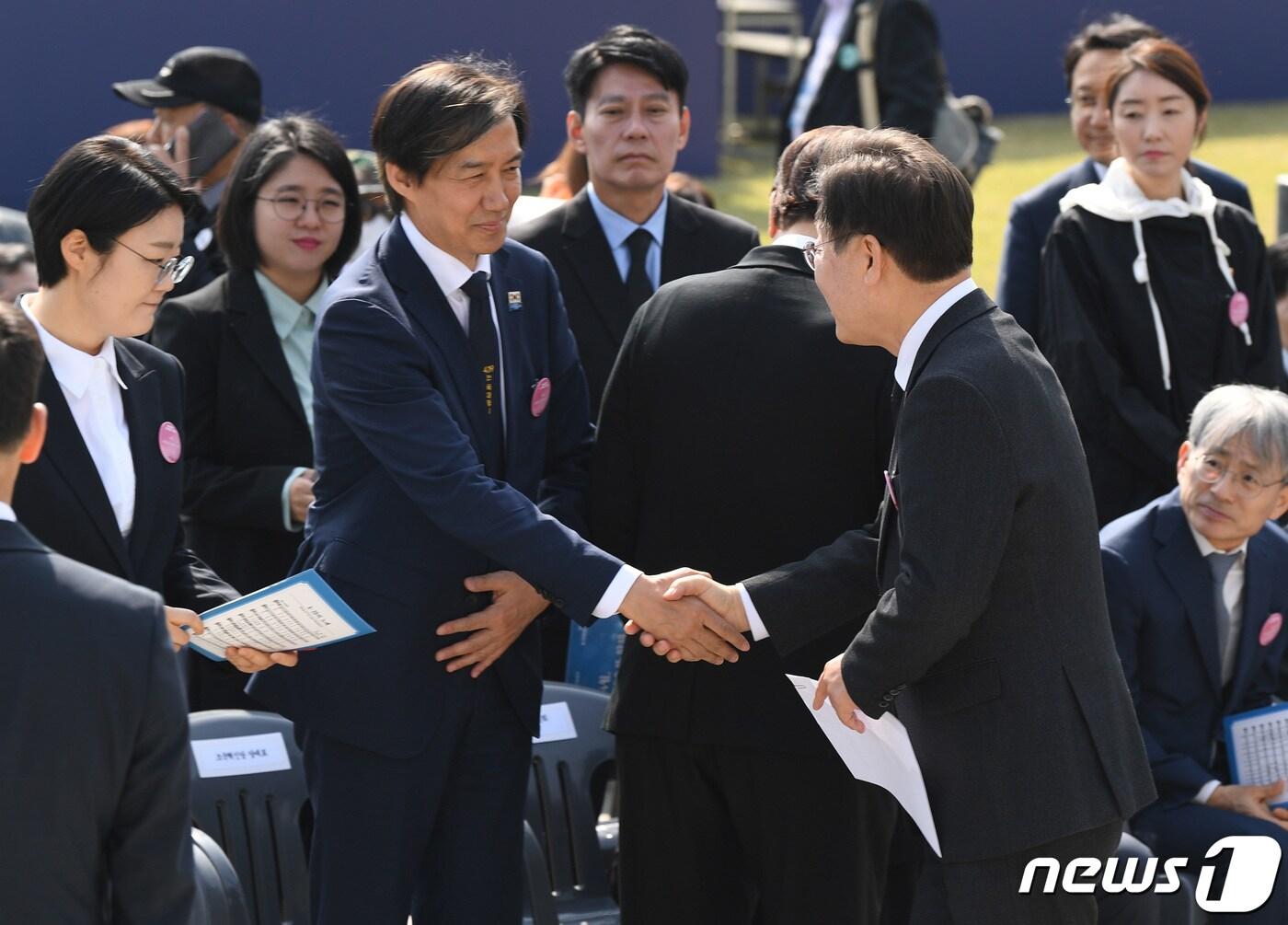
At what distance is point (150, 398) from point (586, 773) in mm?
1395

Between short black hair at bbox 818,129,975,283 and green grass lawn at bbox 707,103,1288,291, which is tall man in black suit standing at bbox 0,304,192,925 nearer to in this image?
short black hair at bbox 818,129,975,283

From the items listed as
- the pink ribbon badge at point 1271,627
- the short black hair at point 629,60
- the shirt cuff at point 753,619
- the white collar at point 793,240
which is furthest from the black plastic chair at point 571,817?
the short black hair at point 629,60

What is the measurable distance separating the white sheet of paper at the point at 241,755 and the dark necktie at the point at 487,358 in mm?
897

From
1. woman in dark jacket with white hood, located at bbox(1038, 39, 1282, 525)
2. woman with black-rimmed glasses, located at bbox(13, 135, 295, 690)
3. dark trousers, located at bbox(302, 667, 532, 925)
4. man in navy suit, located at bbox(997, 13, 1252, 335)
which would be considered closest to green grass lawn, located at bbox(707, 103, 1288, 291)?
man in navy suit, located at bbox(997, 13, 1252, 335)

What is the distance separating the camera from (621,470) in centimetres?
326

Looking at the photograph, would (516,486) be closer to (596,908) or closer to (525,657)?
(525,657)

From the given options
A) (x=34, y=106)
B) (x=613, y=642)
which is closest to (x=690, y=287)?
(x=613, y=642)

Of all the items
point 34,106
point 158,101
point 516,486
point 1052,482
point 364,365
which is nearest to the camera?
point 1052,482

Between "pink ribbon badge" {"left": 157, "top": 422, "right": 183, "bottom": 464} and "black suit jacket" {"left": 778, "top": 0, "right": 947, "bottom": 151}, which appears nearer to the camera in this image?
"pink ribbon badge" {"left": 157, "top": 422, "right": 183, "bottom": 464}

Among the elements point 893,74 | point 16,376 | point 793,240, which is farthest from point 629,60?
point 893,74

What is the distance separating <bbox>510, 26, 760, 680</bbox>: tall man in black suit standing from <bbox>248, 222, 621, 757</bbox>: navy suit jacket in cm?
120

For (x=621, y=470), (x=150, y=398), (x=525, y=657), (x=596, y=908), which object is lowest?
(x=596, y=908)

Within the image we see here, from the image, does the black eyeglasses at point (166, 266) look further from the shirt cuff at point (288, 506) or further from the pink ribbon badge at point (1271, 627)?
the pink ribbon badge at point (1271, 627)

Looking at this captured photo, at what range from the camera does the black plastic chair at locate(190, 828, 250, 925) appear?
9.85 feet
